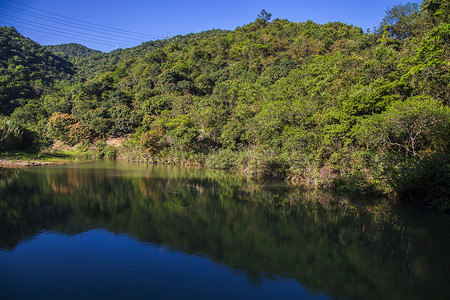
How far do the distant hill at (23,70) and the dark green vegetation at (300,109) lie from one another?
1.99 feet

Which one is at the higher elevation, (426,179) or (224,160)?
(426,179)

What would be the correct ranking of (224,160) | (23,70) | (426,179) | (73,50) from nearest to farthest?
(426,179)
(224,160)
(23,70)
(73,50)

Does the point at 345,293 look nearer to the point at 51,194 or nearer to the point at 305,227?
the point at 305,227

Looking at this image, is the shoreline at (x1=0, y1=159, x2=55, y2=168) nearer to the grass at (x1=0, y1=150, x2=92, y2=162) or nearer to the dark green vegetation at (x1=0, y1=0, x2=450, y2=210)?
the grass at (x1=0, y1=150, x2=92, y2=162)

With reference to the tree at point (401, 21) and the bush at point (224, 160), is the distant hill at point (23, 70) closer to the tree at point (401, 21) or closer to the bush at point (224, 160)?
the bush at point (224, 160)

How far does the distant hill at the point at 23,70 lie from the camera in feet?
242

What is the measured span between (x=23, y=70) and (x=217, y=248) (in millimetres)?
98827

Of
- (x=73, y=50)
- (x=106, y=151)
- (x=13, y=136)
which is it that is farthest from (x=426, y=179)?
(x=73, y=50)

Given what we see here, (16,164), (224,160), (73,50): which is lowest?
(16,164)

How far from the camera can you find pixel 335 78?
24.5m

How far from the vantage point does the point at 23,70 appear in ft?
275

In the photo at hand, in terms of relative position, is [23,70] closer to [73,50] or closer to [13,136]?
[13,136]

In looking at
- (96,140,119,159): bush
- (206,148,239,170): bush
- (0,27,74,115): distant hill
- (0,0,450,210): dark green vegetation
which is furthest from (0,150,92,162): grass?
(0,27,74,115): distant hill

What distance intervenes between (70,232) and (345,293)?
32.9ft
